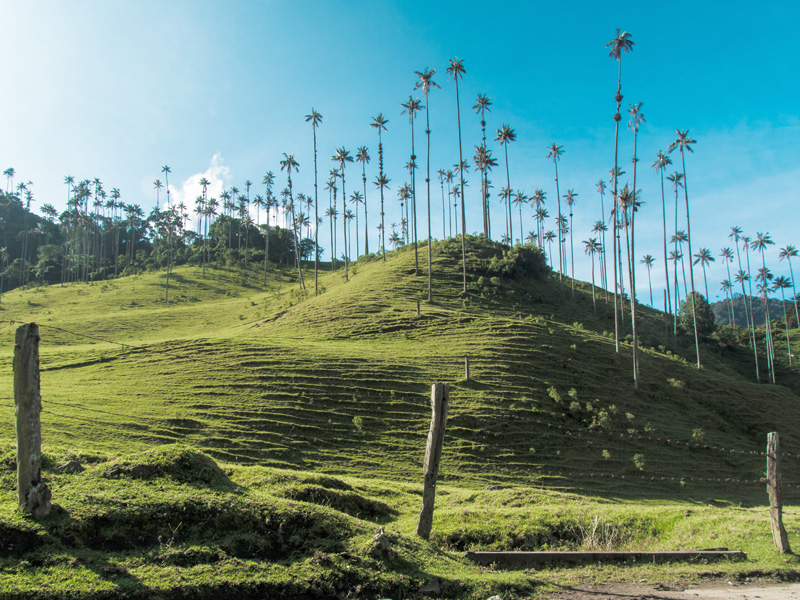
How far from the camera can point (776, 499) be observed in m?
12.1

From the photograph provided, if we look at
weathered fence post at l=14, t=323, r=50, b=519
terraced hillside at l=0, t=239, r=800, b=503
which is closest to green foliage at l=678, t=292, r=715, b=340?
terraced hillside at l=0, t=239, r=800, b=503

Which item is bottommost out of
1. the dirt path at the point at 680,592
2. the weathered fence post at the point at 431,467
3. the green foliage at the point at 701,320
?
the dirt path at the point at 680,592

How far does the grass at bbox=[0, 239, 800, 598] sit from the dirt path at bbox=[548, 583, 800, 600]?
25.3 inches

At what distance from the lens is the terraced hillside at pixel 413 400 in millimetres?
25922

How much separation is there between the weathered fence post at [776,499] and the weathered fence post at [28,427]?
15983mm

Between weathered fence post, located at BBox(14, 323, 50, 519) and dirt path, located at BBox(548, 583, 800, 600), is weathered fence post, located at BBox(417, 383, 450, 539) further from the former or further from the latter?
weathered fence post, located at BBox(14, 323, 50, 519)

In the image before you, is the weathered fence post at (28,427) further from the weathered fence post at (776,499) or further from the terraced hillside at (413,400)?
the weathered fence post at (776,499)

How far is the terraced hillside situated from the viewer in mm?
25922

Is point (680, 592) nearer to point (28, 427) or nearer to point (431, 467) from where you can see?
point (431, 467)

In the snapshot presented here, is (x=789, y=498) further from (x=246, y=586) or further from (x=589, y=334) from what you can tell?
(x=246, y=586)

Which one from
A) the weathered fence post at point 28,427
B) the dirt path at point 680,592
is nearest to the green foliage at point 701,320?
the dirt path at point 680,592

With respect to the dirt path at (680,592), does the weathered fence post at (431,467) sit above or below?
above

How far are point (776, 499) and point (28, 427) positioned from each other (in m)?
16.7

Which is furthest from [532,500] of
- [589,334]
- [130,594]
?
[589,334]
